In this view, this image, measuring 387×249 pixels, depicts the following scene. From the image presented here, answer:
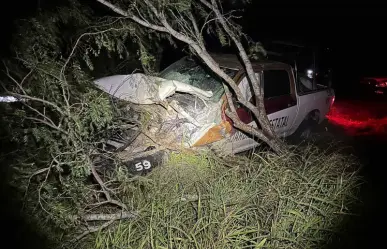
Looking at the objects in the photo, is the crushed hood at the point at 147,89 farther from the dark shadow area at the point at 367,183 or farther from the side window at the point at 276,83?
the dark shadow area at the point at 367,183

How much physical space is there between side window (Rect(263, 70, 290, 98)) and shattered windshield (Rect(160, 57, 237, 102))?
65 centimetres

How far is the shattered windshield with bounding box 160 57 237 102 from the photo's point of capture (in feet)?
13.6

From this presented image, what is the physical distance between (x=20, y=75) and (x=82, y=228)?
5.26ft

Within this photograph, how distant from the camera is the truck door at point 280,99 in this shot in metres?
4.56

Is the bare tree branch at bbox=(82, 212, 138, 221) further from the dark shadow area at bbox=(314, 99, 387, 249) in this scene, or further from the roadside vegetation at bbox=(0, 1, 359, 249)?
the dark shadow area at bbox=(314, 99, 387, 249)

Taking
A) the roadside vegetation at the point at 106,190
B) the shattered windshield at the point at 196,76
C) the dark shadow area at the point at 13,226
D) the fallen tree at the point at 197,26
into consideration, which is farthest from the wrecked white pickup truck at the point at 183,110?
the dark shadow area at the point at 13,226

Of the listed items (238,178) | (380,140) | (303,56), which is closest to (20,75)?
(238,178)

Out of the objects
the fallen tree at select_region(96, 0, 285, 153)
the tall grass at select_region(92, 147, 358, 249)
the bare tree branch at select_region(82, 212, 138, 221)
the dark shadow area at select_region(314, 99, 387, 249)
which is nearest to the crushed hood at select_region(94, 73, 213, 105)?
the fallen tree at select_region(96, 0, 285, 153)

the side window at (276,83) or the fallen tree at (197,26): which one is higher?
the fallen tree at (197,26)

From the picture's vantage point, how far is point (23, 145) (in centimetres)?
288

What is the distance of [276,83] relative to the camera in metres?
4.74

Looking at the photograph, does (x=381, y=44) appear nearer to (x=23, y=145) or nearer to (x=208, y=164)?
(x=208, y=164)

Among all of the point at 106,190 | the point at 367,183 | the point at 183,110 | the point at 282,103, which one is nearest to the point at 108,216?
the point at 106,190

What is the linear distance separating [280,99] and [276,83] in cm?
28
